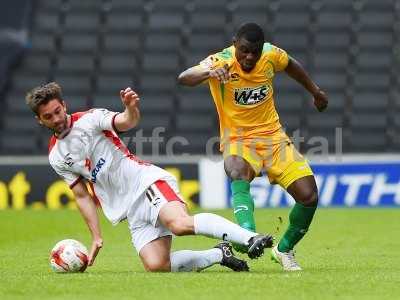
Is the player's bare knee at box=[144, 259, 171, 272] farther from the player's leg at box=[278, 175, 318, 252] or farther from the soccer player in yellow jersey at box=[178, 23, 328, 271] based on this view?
the player's leg at box=[278, 175, 318, 252]

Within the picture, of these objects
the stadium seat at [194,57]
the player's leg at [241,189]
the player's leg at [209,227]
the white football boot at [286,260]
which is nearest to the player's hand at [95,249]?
the player's leg at [209,227]

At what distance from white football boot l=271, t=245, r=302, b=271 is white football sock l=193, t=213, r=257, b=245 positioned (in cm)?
108

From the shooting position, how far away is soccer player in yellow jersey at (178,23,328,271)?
9.28 m

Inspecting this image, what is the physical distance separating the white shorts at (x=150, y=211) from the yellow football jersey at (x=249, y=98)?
748 mm

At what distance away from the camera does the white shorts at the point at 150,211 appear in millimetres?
8967

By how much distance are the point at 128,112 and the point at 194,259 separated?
4.36 feet

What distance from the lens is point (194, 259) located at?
29.6ft

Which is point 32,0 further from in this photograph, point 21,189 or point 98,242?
point 98,242

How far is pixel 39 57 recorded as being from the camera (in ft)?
75.2

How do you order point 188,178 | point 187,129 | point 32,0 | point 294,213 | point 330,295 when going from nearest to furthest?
point 330,295 < point 294,213 < point 188,178 < point 187,129 < point 32,0

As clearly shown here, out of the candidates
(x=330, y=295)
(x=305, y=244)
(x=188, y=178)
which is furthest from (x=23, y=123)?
(x=330, y=295)

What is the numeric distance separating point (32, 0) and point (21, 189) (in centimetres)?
583

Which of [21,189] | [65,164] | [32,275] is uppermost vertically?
[65,164]

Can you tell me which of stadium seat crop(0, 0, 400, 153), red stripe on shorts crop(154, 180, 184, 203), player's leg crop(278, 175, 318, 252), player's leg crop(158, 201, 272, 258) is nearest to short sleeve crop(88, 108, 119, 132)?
red stripe on shorts crop(154, 180, 184, 203)
